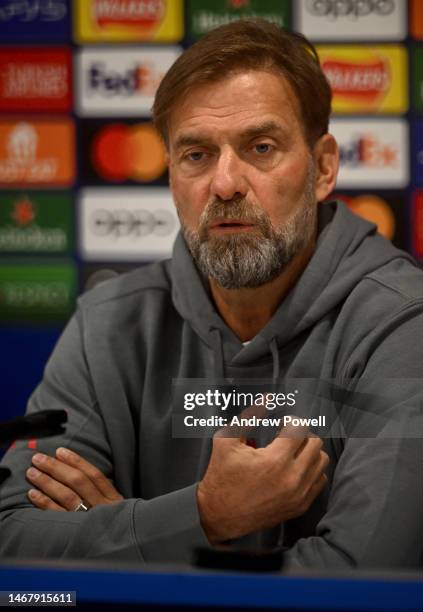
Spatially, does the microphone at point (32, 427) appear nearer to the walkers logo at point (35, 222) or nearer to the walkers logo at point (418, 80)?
the walkers logo at point (35, 222)

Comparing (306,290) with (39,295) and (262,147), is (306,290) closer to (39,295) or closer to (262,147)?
(262,147)

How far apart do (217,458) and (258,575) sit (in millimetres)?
596

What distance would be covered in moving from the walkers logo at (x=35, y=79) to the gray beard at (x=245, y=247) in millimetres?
848

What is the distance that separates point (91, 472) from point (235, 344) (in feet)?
1.16

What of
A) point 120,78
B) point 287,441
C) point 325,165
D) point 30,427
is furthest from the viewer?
point 120,78

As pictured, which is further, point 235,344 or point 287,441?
point 235,344

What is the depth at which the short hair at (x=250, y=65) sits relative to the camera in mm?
1523

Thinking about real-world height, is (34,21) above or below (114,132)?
above

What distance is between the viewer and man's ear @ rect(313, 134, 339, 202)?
169 centimetres

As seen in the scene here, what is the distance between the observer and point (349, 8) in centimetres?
209

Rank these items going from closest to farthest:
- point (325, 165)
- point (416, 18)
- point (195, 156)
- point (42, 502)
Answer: point (42, 502) < point (195, 156) < point (325, 165) < point (416, 18)

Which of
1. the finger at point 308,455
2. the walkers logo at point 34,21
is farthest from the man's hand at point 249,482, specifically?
the walkers logo at point 34,21

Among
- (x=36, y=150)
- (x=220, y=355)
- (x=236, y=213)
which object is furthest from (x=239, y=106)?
(x=36, y=150)

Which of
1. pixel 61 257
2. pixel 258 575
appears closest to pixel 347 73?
pixel 61 257
